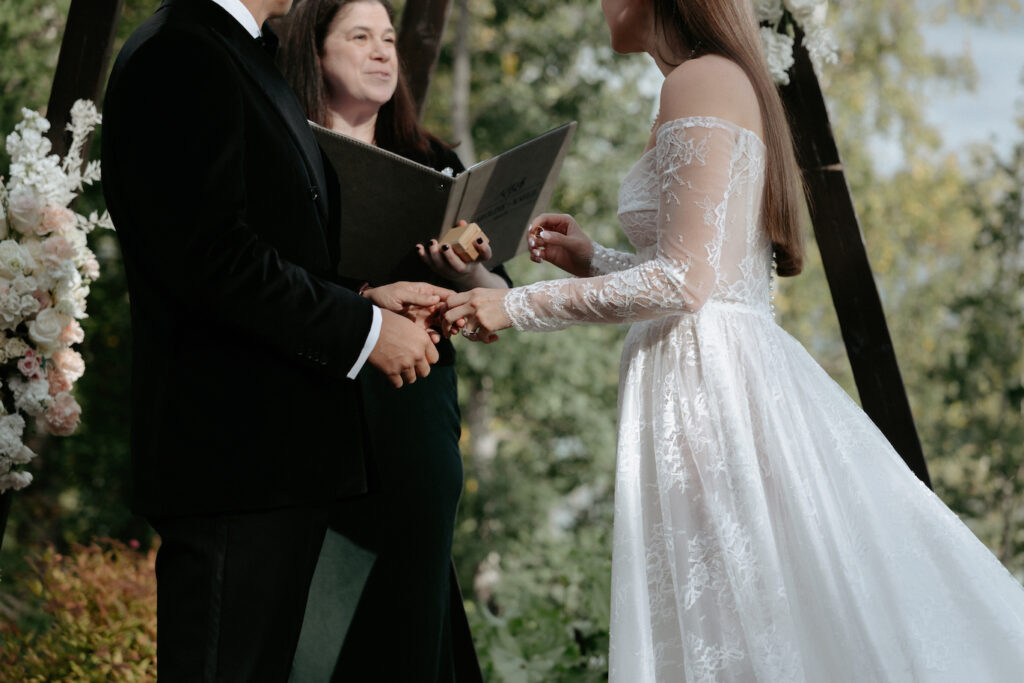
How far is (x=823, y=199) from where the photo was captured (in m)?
3.24

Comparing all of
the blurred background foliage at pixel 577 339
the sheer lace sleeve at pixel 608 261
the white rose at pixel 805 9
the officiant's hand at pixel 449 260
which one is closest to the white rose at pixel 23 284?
the officiant's hand at pixel 449 260

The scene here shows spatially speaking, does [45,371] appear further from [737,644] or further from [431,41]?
[737,644]

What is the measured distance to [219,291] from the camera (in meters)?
1.74

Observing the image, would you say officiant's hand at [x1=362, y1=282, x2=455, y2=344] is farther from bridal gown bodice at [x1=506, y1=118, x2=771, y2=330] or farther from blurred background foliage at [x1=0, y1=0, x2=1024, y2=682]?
blurred background foliage at [x1=0, y1=0, x2=1024, y2=682]

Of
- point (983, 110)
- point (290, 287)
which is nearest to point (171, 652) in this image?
point (290, 287)

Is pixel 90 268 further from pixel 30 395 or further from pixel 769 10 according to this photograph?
pixel 769 10

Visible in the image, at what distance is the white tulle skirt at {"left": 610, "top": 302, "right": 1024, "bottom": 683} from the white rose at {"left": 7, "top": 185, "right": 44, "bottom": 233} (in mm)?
1645

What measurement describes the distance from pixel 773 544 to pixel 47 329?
6.23 ft

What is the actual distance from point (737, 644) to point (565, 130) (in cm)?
125

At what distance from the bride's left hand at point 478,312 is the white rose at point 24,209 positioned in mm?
1217

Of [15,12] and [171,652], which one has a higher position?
[15,12]

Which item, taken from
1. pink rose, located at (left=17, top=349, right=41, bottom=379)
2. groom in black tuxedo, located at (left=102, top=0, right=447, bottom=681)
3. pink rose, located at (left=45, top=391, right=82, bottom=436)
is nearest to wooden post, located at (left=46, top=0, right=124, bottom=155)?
pink rose, located at (left=17, top=349, right=41, bottom=379)

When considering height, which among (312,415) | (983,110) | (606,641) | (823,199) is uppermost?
(983,110)

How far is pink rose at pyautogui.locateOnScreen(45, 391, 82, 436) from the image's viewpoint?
2.71 meters
